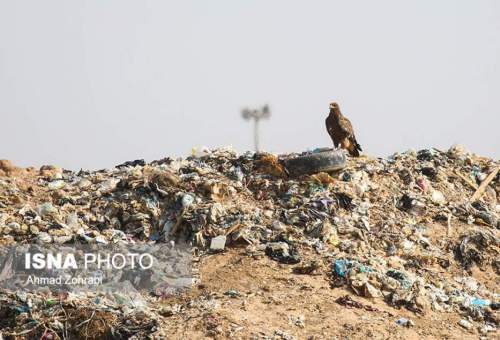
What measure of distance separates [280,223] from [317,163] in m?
1.37

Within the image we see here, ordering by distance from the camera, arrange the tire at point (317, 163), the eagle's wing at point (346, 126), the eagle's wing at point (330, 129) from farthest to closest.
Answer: the eagle's wing at point (330, 129)
the eagle's wing at point (346, 126)
the tire at point (317, 163)

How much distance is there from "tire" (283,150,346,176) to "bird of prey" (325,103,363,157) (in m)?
1.13

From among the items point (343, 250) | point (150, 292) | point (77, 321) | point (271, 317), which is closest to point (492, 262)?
point (343, 250)

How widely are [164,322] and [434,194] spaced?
558 cm

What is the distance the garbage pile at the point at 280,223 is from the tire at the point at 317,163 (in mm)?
88

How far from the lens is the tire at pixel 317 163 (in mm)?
10164

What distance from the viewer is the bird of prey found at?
11367 millimetres

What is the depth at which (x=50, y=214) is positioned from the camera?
9.15m

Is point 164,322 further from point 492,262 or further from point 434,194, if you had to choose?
point 434,194

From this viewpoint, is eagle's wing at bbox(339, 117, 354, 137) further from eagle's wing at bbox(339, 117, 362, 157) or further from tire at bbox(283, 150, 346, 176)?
tire at bbox(283, 150, 346, 176)

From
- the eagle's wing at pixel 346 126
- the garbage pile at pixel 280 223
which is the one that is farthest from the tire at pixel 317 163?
the eagle's wing at pixel 346 126

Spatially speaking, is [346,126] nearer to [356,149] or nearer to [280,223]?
[356,149]

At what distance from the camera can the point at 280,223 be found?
9.20m

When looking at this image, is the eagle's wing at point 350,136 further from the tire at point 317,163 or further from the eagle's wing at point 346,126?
the tire at point 317,163
